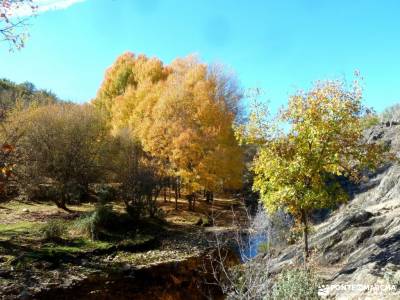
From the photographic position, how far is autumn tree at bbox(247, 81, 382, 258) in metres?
10.0

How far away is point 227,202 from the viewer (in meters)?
33.3

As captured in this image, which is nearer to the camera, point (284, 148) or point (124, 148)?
point (284, 148)

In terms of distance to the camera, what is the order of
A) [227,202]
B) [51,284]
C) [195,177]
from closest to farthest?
1. [51,284]
2. [195,177]
3. [227,202]

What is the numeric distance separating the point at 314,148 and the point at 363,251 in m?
3.37

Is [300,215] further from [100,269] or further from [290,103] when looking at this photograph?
[100,269]

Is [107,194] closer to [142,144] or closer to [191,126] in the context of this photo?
[142,144]

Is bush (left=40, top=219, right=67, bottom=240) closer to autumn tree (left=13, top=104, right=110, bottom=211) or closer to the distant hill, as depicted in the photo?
the distant hill

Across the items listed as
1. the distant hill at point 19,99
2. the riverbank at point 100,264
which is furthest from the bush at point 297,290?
the distant hill at point 19,99

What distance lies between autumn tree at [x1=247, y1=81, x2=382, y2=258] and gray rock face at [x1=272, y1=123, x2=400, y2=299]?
1.55m

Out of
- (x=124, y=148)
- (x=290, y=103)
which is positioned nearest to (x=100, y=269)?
(x=290, y=103)

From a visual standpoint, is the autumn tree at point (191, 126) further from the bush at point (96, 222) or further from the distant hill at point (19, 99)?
the distant hill at point (19, 99)

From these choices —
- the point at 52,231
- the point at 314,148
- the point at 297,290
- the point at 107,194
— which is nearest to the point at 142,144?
the point at 107,194

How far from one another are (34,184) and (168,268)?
12.4 m

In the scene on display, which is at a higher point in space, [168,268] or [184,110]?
[184,110]
